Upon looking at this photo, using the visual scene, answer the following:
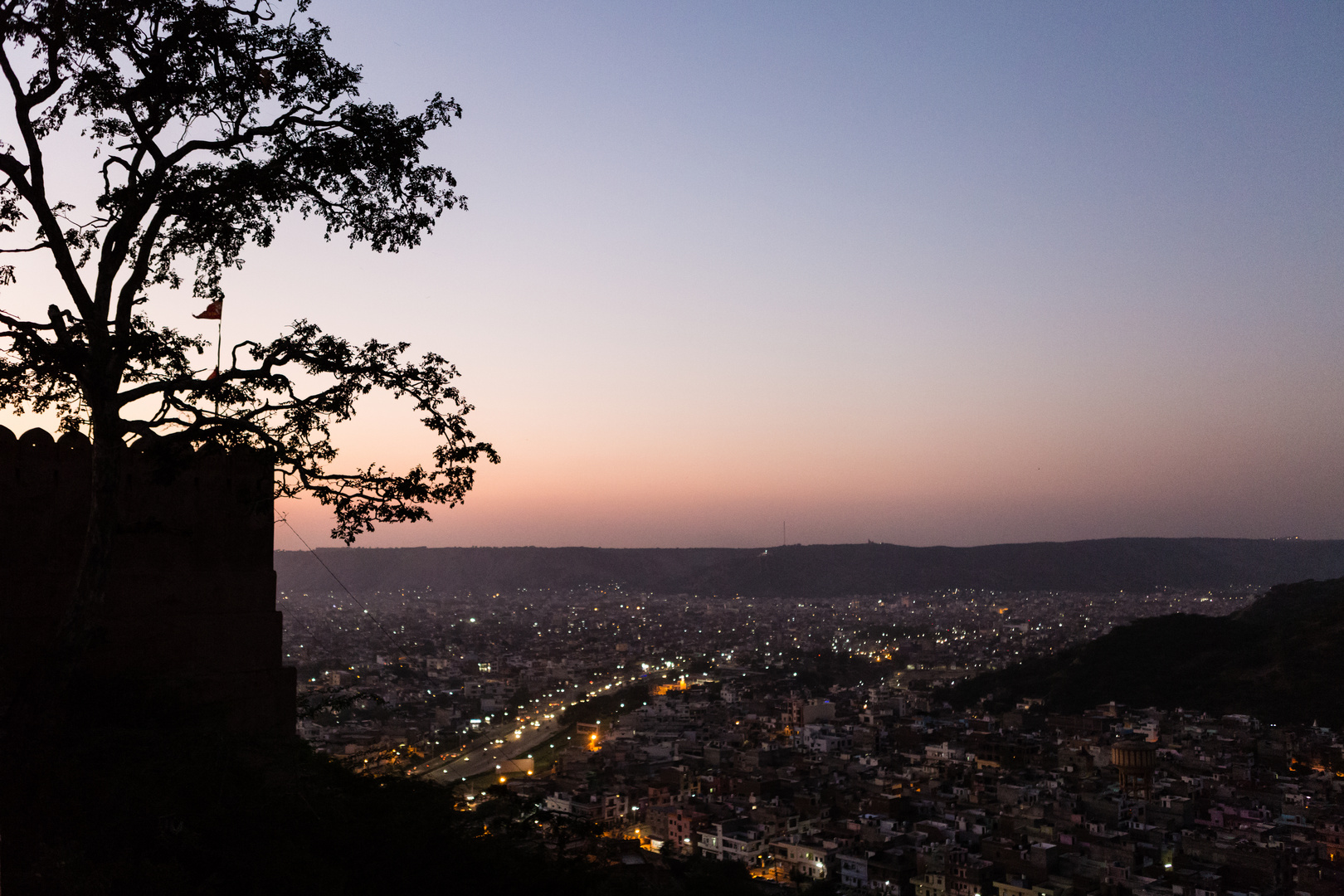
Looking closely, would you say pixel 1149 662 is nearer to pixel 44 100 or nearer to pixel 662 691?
pixel 662 691

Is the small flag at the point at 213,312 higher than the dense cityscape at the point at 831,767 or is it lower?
higher

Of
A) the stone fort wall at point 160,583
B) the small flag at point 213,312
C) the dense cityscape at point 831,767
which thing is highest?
the small flag at point 213,312

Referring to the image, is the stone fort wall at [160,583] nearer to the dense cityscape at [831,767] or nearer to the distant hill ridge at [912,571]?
the dense cityscape at [831,767]

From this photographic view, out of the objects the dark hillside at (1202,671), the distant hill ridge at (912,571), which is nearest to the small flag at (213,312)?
the dark hillside at (1202,671)

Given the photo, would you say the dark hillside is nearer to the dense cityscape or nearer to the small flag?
the dense cityscape

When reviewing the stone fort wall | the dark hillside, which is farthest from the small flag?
the dark hillside

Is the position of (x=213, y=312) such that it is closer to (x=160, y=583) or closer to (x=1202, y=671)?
(x=160, y=583)

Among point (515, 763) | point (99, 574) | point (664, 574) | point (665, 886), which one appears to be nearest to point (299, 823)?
point (99, 574)
